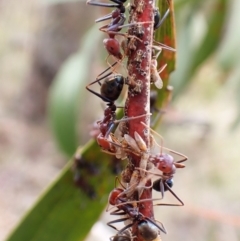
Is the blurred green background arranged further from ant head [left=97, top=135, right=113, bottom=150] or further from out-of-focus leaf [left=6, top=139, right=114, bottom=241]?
ant head [left=97, top=135, right=113, bottom=150]

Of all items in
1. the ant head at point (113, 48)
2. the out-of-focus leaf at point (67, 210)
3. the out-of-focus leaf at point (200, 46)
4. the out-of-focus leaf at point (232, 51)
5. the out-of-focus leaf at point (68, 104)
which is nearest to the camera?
the ant head at point (113, 48)

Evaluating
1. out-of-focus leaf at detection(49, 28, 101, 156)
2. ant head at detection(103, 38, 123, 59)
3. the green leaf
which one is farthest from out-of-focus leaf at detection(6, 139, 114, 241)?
out-of-focus leaf at detection(49, 28, 101, 156)

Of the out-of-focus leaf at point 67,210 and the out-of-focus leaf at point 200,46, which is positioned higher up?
the out-of-focus leaf at point 200,46

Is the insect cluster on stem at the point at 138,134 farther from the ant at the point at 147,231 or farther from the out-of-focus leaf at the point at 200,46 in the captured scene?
the out-of-focus leaf at the point at 200,46

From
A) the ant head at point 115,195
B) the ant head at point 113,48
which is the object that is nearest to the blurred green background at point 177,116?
the ant head at point 113,48

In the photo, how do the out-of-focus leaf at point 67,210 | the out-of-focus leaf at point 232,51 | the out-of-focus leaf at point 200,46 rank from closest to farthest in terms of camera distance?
the out-of-focus leaf at point 67,210, the out-of-focus leaf at point 232,51, the out-of-focus leaf at point 200,46

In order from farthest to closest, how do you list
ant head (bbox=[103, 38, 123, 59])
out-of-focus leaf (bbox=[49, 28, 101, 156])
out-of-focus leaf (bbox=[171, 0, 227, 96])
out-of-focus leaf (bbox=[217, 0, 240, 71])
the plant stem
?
out-of-focus leaf (bbox=[171, 0, 227, 96]) → out-of-focus leaf (bbox=[49, 28, 101, 156]) → out-of-focus leaf (bbox=[217, 0, 240, 71]) → ant head (bbox=[103, 38, 123, 59]) → the plant stem

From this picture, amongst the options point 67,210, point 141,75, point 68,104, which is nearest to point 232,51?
point 68,104

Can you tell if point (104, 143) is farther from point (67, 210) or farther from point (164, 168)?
point (67, 210)
